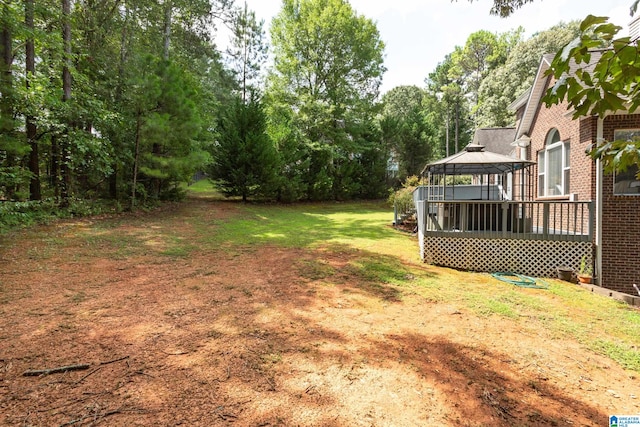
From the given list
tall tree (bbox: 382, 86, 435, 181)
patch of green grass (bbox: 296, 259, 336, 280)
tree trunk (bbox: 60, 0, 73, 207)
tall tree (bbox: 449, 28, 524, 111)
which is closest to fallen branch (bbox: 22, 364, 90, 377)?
patch of green grass (bbox: 296, 259, 336, 280)

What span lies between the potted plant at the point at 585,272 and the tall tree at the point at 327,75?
54.9 feet

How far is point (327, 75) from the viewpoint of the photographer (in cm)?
2458

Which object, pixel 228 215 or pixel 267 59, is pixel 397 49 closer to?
pixel 267 59

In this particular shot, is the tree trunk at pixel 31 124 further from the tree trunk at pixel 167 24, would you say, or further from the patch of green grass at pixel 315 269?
the patch of green grass at pixel 315 269

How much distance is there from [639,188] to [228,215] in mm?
13990

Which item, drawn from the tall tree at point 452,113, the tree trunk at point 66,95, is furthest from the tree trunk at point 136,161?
the tall tree at point 452,113

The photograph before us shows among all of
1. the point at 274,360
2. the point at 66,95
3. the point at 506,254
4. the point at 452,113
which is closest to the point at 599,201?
the point at 506,254

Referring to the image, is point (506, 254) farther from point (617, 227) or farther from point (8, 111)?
point (8, 111)

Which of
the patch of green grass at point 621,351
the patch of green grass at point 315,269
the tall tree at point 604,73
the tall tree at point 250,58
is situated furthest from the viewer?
the tall tree at point 250,58

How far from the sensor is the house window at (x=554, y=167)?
8.84 meters

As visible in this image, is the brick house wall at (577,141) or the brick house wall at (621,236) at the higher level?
the brick house wall at (577,141)

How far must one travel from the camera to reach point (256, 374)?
9.00 feet

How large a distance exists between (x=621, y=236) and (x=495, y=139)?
36.8 ft

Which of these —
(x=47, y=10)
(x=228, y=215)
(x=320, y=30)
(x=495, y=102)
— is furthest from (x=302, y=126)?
(x=495, y=102)
